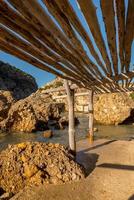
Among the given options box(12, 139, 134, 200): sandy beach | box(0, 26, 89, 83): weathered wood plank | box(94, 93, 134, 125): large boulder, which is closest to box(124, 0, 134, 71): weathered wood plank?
box(0, 26, 89, 83): weathered wood plank

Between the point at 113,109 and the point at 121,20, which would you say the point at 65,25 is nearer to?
the point at 121,20

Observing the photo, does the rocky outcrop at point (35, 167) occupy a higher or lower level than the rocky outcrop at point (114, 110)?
lower

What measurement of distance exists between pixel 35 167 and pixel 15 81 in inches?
2877

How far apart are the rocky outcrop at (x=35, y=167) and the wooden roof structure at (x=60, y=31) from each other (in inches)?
110

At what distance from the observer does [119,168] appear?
25.7 ft

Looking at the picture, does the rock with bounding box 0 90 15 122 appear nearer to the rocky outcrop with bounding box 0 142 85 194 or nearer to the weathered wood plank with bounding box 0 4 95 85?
the rocky outcrop with bounding box 0 142 85 194

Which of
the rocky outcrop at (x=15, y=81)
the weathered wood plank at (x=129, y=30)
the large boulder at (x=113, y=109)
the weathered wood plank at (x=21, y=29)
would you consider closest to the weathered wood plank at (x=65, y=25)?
the weathered wood plank at (x=21, y=29)

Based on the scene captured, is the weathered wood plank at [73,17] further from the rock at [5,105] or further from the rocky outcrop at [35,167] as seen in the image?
the rock at [5,105]

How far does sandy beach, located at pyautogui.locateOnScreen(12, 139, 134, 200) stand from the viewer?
6047 millimetres

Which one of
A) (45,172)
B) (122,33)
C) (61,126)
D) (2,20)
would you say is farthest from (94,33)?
(61,126)

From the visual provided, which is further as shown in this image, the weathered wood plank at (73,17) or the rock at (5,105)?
the rock at (5,105)

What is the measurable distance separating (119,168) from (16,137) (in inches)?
411

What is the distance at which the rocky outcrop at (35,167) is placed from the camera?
22.0ft

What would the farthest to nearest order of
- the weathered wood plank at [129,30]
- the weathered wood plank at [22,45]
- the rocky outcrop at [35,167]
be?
the rocky outcrop at [35,167] → the weathered wood plank at [22,45] → the weathered wood plank at [129,30]
